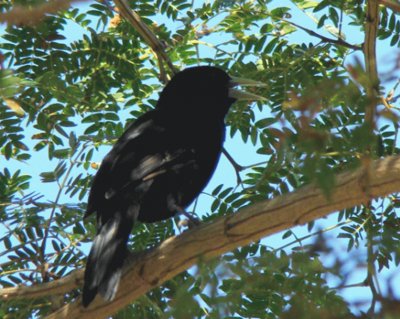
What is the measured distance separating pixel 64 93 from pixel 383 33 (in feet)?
6.29

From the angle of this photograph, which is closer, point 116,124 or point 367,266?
point 367,266

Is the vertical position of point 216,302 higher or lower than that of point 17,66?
lower

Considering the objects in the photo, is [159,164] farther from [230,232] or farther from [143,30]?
[230,232]

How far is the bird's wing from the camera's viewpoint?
4926 millimetres

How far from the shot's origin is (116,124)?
18.7 feet

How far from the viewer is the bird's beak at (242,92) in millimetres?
5425

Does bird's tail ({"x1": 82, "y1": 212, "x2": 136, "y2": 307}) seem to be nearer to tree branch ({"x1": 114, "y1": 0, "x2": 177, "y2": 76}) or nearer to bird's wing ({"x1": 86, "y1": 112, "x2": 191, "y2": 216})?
bird's wing ({"x1": 86, "y1": 112, "x2": 191, "y2": 216})

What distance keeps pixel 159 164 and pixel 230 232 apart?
1076 millimetres

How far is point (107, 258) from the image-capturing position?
4547 mm

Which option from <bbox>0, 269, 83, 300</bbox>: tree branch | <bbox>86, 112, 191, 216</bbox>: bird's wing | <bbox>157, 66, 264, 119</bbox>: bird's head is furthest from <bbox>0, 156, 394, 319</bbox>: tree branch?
<bbox>157, 66, 264, 119</bbox>: bird's head

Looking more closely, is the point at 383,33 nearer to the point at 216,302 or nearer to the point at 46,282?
the point at 46,282

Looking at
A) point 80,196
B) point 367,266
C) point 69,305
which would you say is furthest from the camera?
point 80,196

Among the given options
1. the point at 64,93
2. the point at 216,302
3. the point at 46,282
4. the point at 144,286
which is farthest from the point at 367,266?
the point at 64,93

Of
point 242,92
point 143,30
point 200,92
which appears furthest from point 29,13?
point 200,92
